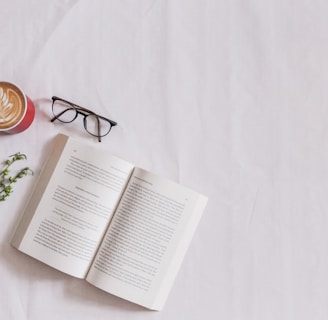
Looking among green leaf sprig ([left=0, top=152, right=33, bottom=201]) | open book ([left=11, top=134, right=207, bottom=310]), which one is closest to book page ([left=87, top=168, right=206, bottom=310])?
open book ([left=11, top=134, right=207, bottom=310])

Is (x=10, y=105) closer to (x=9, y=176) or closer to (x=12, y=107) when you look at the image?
(x=12, y=107)

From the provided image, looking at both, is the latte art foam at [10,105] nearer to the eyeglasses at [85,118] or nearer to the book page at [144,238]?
the eyeglasses at [85,118]

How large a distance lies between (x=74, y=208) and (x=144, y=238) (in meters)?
0.13

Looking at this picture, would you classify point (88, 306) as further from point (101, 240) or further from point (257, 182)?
point (257, 182)

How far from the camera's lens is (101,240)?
98 cm

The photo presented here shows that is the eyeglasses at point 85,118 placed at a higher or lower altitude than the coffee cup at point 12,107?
higher

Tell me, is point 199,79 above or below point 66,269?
above

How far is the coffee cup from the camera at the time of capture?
0.94 m

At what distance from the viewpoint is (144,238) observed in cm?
97

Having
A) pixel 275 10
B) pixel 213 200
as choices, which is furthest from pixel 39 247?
pixel 275 10

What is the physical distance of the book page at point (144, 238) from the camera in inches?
38.0

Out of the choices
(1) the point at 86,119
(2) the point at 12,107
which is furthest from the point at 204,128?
(2) the point at 12,107

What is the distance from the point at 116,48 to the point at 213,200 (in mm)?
306

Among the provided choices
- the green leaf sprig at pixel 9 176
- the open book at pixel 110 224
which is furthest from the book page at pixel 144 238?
the green leaf sprig at pixel 9 176
